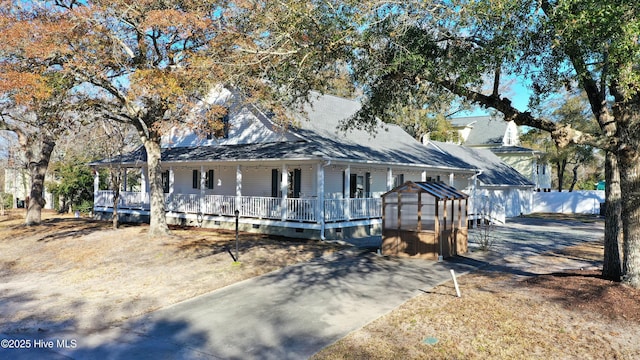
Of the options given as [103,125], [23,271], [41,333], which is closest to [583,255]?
[41,333]

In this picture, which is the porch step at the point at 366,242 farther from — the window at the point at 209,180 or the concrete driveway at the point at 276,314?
the window at the point at 209,180

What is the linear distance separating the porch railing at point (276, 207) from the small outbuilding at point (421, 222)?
3711 mm

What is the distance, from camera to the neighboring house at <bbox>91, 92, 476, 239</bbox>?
17625mm

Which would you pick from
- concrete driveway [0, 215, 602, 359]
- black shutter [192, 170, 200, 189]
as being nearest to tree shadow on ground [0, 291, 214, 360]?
concrete driveway [0, 215, 602, 359]

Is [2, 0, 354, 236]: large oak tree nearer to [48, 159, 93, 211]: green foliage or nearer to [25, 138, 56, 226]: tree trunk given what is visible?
[25, 138, 56, 226]: tree trunk

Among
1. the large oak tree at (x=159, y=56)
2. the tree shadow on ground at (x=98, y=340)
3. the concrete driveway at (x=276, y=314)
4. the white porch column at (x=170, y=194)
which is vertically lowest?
the tree shadow on ground at (x=98, y=340)

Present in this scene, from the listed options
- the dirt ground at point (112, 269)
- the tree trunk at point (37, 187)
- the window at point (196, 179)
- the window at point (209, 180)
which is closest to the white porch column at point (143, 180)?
the window at point (196, 179)

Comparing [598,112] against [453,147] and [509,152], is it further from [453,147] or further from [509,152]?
[509,152]

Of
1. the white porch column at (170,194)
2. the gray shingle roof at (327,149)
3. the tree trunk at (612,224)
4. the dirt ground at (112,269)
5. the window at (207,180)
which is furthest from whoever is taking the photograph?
the window at (207,180)

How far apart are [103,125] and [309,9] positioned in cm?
1352

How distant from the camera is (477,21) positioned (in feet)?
30.5

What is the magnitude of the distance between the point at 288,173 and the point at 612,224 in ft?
44.2

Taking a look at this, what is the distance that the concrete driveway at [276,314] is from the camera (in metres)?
6.52

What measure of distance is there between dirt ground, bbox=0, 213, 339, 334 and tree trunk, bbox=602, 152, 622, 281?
7.81 m
